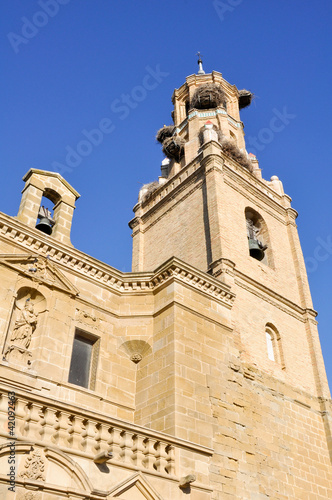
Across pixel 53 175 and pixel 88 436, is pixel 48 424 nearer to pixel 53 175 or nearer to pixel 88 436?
pixel 88 436

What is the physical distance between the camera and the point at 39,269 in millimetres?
11633

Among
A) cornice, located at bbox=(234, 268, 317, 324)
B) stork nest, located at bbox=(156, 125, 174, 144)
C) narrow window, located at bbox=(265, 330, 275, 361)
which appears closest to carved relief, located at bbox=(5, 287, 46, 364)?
cornice, located at bbox=(234, 268, 317, 324)

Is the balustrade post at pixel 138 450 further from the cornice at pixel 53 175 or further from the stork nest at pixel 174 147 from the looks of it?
the stork nest at pixel 174 147

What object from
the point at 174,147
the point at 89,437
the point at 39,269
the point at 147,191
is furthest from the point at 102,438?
the point at 174,147

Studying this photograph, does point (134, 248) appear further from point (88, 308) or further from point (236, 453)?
point (236, 453)

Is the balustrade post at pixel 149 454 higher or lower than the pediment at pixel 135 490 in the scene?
higher

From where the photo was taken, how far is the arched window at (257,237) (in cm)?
1811

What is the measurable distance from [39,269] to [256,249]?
8.75 metres

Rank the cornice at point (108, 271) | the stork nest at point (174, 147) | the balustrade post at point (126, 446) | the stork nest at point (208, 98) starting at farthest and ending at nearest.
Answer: the stork nest at point (208, 98), the stork nest at point (174, 147), the cornice at point (108, 271), the balustrade post at point (126, 446)

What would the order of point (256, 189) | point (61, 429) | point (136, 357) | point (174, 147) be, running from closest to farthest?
1. point (61, 429)
2. point (136, 357)
3. point (256, 189)
4. point (174, 147)

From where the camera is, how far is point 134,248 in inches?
823

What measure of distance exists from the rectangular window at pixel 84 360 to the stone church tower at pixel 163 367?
0.03 meters

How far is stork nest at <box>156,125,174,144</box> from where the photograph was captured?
24.7 metres

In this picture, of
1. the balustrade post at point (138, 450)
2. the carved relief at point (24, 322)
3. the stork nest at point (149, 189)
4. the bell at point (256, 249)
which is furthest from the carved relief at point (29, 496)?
the stork nest at point (149, 189)
